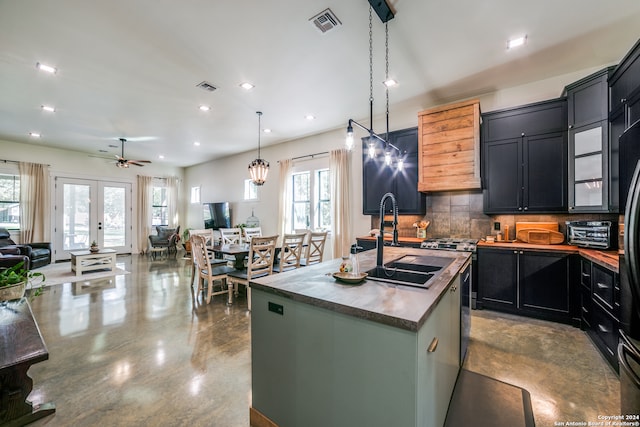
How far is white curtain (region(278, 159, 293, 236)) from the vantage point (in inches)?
253

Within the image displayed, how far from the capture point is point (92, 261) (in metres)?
5.65

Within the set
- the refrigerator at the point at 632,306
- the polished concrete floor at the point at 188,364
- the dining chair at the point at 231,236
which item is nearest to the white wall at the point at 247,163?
the dining chair at the point at 231,236

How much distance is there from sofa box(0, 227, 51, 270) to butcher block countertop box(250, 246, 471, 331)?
20.9 ft

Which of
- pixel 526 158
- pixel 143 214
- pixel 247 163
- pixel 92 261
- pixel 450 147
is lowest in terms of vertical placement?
pixel 92 261

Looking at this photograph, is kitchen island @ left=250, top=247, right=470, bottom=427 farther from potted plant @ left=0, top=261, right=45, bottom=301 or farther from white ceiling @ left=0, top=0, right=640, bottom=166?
white ceiling @ left=0, top=0, right=640, bottom=166

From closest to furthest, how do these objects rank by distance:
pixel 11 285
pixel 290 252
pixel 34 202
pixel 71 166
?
pixel 11 285
pixel 290 252
pixel 34 202
pixel 71 166

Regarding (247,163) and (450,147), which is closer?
(450,147)

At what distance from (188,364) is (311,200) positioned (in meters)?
4.25

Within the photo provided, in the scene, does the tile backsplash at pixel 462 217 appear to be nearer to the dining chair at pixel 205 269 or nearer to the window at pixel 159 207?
the dining chair at pixel 205 269

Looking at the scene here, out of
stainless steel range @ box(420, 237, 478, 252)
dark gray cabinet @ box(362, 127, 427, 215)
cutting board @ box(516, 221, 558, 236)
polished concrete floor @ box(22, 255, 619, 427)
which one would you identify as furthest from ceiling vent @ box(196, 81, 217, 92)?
cutting board @ box(516, 221, 558, 236)

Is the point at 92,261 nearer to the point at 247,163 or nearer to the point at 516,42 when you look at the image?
the point at 247,163

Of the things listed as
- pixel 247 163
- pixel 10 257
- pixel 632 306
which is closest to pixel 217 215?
pixel 247 163

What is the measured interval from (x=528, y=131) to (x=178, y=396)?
4.65 meters

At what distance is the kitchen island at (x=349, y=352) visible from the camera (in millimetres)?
1059
